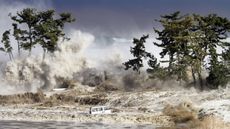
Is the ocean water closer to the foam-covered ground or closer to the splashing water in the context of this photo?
the foam-covered ground

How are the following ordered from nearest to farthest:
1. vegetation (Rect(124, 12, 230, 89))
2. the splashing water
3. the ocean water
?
the ocean water, vegetation (Rect(124, 12, 230, 89)), the splashing water

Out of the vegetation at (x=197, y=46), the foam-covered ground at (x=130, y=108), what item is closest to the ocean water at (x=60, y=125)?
the foam-covered ground at (x=130, y=108)

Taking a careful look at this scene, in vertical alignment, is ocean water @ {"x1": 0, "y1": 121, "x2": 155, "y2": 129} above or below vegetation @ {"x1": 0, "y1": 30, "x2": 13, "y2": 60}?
below

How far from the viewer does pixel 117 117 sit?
59000mm

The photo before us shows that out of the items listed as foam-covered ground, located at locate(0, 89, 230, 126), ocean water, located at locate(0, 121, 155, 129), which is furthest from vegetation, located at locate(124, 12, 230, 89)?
ocean water, located at locate(0, 121, 155, 129)

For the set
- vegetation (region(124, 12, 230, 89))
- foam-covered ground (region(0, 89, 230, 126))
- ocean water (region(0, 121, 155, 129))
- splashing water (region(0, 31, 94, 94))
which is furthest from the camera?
splashing water (region(0, 31, 94, 94))

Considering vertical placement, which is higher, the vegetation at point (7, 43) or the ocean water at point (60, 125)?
the vegetation at point (7, 43)

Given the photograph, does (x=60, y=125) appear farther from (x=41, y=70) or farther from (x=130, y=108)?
(x=41, y=70)

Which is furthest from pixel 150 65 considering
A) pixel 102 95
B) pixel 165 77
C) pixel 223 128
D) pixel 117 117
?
pixel 223 128

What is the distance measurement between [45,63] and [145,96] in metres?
31.8

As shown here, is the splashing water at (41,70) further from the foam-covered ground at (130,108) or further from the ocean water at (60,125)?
the ocean water at (60,125)

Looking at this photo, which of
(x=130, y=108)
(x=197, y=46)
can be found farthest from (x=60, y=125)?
(x=197, y=46)

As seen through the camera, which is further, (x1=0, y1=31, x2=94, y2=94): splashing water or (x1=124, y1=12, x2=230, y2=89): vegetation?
(x1=0, y1=31, x2=94, y2=94): splashing water

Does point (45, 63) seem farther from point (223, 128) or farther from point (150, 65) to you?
point (223, 128)
